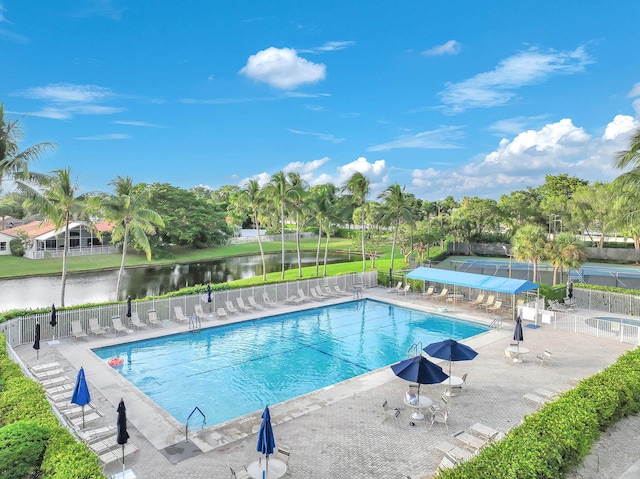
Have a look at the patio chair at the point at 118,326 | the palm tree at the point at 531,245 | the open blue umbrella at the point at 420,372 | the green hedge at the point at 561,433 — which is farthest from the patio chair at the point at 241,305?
the palm tree at the point at 531,245

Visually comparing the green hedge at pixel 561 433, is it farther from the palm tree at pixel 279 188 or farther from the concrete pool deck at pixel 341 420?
the palm tree at pixel 279 188

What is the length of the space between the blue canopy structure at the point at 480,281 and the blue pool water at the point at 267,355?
7.00 feet

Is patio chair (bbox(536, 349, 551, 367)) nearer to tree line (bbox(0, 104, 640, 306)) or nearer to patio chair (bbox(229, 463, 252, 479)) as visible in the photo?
patio chair (bbox(229, 463, 252, 479))

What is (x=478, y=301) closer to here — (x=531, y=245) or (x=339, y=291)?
(x=531, y=245)

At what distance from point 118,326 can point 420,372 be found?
1429 centimetres

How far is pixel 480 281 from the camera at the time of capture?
930 inches

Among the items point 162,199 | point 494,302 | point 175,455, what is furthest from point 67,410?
point 162,199

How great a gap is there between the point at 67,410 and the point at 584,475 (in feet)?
39.4

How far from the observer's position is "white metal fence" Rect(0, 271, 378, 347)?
680 inches

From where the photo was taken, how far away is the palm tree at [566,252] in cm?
2712

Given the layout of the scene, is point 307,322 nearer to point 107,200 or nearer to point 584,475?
point 107,200

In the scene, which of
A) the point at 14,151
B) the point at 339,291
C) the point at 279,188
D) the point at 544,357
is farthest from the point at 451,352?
the point at 279,188

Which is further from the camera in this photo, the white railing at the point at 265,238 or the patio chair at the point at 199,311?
the white railing at the point at 265,238

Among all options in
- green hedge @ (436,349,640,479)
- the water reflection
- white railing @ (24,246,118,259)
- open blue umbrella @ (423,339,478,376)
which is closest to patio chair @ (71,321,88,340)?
the water reflection
